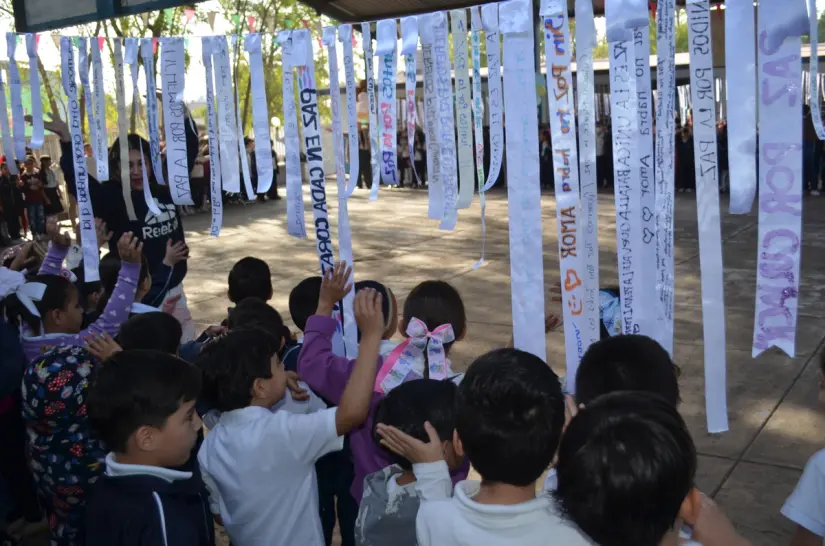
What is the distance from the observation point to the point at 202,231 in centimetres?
1247

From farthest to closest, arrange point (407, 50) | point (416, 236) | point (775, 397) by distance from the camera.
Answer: point (416, 236) < point (775, 397) < point (407, 50)

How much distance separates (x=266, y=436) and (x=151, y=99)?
185cm

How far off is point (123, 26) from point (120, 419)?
17483mm

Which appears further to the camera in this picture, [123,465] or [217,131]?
[217,131]

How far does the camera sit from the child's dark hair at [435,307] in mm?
2488

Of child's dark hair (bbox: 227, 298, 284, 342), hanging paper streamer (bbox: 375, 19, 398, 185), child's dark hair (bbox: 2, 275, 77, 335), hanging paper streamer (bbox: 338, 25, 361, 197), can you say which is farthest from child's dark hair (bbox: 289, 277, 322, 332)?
child's dark hair (bbox: 2, 275, 77, 335)

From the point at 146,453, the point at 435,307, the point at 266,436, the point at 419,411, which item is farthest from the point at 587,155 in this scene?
the point at 146,453

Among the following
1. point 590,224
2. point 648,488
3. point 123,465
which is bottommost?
point 123,465

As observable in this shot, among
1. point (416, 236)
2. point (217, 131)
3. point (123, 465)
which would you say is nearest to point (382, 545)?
point (123, 465)

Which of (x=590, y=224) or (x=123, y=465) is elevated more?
(x=590, y=224)

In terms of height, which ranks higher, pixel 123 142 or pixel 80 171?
pixel 123 142

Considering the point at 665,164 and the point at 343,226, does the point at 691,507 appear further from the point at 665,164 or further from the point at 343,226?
the point at 343,226

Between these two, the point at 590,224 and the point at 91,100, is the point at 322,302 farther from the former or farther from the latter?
the point at 91,100

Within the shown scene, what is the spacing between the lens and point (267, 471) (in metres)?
2.08
